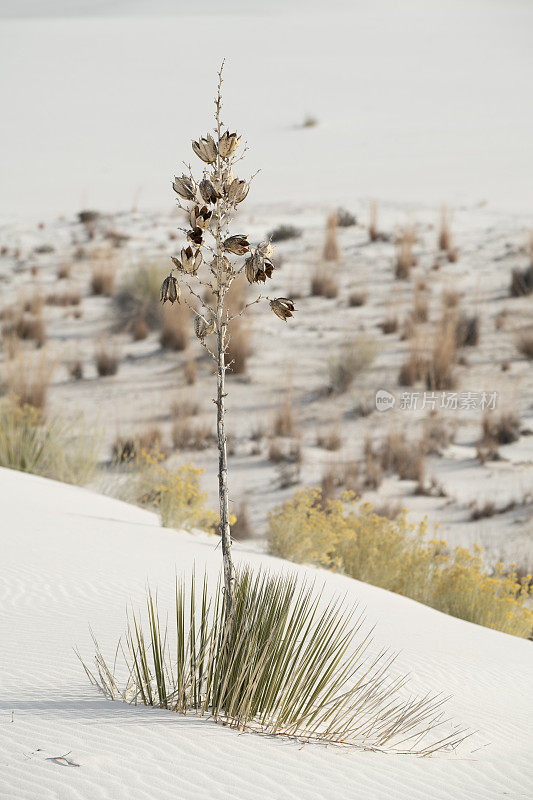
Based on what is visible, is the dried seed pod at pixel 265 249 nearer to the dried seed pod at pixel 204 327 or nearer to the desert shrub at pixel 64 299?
the dried seed pod at pixel 204 327

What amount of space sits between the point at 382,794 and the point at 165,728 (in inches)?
27.8

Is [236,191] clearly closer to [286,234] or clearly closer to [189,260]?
[189,260]

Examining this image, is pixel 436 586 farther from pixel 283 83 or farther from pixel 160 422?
pixel 283 83

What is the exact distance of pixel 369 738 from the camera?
3121 millimetres

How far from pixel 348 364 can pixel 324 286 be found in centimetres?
380

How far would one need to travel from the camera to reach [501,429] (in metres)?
10.5

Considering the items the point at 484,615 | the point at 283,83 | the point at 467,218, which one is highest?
the point at 283,83

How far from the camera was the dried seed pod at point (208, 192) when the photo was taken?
2.93 m

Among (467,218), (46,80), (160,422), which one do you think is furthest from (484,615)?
(46,80)

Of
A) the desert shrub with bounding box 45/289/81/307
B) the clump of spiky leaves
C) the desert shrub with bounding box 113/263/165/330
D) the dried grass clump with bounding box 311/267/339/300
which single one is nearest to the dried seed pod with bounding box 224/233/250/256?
the clump of spiky leaves

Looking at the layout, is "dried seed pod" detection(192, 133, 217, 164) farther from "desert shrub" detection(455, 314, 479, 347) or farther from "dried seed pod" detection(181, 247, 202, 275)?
"desert shrub" detection(455, 314, 479, 347)

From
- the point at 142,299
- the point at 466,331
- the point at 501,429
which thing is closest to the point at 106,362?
the point at 142,299

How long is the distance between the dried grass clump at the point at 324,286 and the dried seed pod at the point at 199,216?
12.7 m

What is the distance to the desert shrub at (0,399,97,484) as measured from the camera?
826 centimetres
